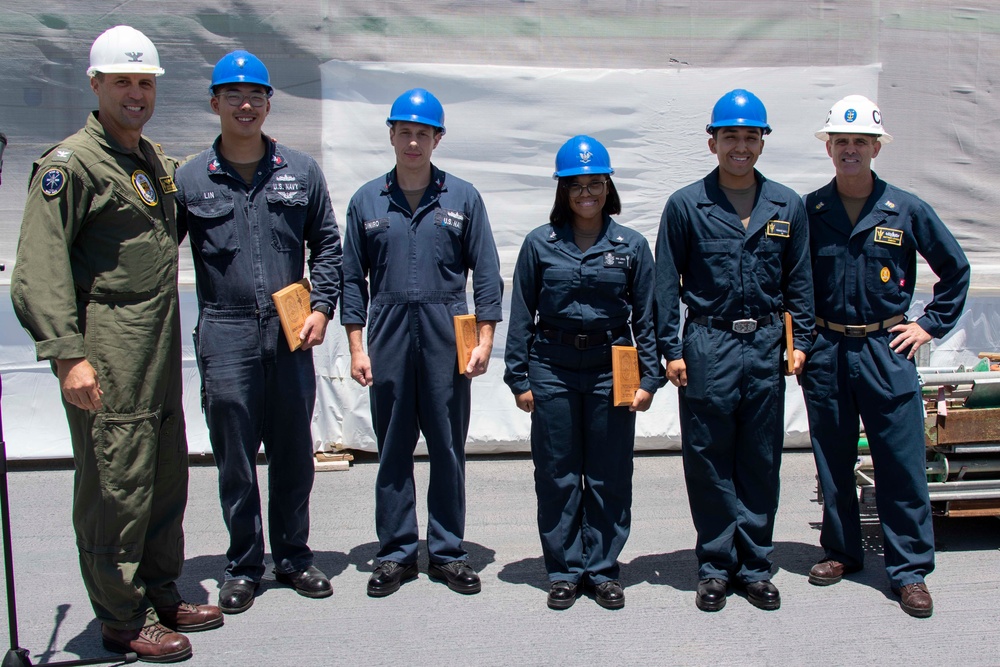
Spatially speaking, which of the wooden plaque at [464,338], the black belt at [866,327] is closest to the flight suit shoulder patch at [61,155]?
the wooden plaque at [464,338]

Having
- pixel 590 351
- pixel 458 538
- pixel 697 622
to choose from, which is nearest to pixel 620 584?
pixel 697 622

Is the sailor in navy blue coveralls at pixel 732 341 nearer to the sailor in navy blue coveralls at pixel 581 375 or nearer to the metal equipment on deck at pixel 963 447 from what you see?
the sailor in navy blue coveralls at pixel 581 375

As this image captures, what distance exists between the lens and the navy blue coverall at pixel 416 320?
375cm

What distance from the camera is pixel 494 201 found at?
18.0ft

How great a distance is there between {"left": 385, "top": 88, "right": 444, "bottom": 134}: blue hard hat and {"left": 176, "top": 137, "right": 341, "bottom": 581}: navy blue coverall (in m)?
0.43

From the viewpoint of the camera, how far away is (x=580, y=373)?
11.9ft

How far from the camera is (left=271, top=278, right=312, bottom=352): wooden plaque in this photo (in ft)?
11.6

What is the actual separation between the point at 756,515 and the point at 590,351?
95cm

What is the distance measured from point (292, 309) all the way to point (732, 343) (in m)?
1.72

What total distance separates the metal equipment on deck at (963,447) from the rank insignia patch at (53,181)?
3520mm

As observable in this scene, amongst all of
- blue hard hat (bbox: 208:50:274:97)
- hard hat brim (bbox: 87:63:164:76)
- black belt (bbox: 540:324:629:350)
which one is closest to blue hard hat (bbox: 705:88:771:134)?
Answer: black belt (bbox: 540:324:629:350)

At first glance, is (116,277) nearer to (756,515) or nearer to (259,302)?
(259,302)

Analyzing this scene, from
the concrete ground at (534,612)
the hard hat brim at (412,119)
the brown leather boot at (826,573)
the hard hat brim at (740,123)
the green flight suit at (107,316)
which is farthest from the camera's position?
the brown leather boot at (826,573)

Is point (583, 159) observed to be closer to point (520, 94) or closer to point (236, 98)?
point (236, 98)
